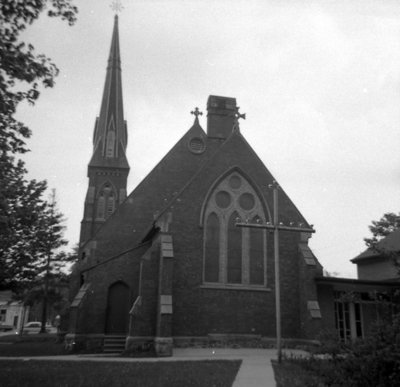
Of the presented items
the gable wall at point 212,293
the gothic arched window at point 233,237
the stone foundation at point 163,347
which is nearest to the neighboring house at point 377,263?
the gable wall at point 212,293

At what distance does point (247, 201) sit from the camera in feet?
79.1

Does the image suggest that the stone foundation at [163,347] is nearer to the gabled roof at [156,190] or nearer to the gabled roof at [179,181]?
the gabled roof at [179,181]

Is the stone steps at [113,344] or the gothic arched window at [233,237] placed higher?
the gothic arched window at [233,237]

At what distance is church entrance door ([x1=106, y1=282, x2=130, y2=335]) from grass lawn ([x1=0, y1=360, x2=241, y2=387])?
9.08 metres

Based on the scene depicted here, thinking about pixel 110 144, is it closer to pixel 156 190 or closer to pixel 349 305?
pixel 156 190

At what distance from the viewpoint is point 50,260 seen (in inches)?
1652

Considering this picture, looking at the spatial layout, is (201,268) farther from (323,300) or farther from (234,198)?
(323,300)

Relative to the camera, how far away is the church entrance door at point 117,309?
2492 cm

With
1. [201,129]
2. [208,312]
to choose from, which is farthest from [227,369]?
[201,129]

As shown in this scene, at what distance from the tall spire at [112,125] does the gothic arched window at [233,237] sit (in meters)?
20.9

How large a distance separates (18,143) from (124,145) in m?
35.4

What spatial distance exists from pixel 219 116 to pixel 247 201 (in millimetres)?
8741

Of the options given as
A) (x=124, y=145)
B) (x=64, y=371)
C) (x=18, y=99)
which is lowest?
(x=64, y=371)

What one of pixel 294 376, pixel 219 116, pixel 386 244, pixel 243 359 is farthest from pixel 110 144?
pixel 294 376
